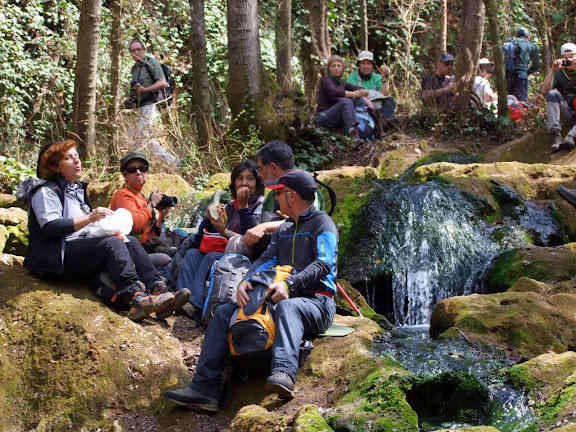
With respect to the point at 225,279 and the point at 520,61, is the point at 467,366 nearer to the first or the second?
the point at 225,279

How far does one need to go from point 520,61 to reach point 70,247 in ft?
40.0

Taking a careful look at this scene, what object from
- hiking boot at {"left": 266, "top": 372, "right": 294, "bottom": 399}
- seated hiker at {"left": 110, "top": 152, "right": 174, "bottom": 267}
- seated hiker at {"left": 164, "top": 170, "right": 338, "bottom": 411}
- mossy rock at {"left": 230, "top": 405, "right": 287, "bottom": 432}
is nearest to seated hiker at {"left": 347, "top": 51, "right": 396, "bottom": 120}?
seated hiker at {"left": 110, "top": 152, "right": 174, "bottom": 267}

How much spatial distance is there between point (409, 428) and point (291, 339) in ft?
3.43

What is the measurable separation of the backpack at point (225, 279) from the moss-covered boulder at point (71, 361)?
45cm

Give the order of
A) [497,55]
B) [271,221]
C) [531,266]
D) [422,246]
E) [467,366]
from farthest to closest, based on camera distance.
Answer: [497,55], [422,246], [531,266], [271,221], [467,366]

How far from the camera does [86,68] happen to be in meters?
10.1

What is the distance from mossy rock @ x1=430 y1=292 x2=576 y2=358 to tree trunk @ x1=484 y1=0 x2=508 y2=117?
879 cm

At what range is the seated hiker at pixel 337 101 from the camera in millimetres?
12859

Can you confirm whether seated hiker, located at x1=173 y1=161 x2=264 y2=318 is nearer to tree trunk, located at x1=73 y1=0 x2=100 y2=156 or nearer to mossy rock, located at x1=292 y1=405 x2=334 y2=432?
mossy rock, located at x1=292 y1=405 x2=334 y2=432

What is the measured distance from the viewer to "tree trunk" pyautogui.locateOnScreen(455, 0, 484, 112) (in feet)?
46.6

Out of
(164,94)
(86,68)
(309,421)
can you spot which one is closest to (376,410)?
(309,421)

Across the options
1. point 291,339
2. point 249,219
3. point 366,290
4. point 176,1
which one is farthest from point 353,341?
point 176,1

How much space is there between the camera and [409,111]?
49.5 feet

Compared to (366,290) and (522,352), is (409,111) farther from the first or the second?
(522,352)
